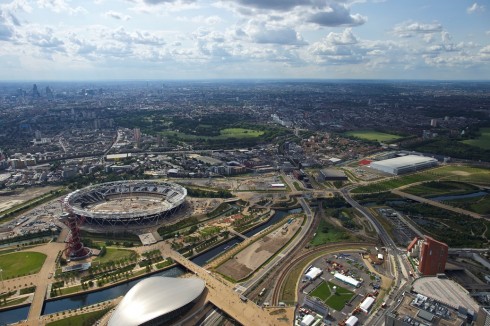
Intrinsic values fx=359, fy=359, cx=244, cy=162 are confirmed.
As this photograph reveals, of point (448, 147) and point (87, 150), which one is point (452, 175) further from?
point (87, 150)

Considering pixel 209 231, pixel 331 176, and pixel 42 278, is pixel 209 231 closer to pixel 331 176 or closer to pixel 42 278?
pixel 42 278

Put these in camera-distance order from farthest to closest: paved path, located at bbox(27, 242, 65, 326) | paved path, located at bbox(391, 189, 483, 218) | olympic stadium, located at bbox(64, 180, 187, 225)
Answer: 1. paved path, located at bbox(391, 189, 483, 218)
2. olympic stadium, located at bbox(64, 180, 187, 225)
3. paved path, located at bbox(27, 242, 65, 326)

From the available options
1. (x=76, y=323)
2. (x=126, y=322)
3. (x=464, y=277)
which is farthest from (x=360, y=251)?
(x=76, y=323)

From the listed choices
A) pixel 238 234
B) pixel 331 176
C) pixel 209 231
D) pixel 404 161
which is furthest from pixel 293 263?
pixel 404 161

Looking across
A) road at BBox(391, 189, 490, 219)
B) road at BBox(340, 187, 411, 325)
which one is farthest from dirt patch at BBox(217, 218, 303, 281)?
road at BBox(391, 189, 490, 219)

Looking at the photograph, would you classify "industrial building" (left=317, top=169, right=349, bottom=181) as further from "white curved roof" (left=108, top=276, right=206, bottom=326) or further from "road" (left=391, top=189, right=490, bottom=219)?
"white curved roof" (left=108, top=276, right=206, bottom=326)

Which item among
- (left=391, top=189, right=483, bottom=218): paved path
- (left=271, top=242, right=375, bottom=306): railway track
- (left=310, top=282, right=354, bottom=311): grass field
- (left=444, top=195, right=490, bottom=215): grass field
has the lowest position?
(left=391, top=189, right=483, bottom=218): paved path
